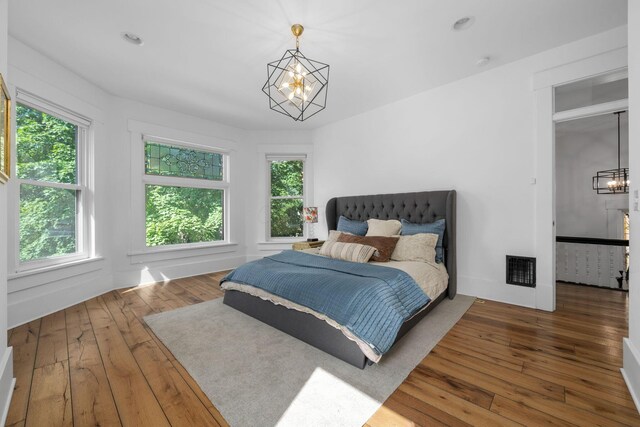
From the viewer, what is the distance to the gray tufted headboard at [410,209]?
3.22 meters

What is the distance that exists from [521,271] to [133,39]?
460cm

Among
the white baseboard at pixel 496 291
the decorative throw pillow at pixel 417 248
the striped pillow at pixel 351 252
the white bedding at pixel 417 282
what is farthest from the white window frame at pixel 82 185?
the white baseboard at pixel 496 291

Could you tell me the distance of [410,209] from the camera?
12.0 ft

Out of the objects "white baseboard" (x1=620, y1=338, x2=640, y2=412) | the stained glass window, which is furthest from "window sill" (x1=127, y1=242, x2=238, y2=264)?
"white baseboard" (x1=620, y1=338, x2=640, y2=412)

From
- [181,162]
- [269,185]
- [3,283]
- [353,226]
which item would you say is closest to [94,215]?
[181,162]

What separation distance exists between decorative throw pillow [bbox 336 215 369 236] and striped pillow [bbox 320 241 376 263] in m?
0.77

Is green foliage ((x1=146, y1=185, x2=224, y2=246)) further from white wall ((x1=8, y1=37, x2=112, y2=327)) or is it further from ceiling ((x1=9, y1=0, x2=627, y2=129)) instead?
ceiling ((x1=9, y1=0, x2=627, y2=129))

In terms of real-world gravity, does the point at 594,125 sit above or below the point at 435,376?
above

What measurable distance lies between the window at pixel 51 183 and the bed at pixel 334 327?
207 cm

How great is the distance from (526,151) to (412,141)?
134 centimetres

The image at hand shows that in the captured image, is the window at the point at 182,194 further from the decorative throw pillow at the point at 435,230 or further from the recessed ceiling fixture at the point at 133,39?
the decorative throw pillow at the point at 435,230

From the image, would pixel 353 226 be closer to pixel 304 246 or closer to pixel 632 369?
pixel 304 246

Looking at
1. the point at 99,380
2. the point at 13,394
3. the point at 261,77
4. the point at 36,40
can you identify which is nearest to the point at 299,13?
the point at 261,77

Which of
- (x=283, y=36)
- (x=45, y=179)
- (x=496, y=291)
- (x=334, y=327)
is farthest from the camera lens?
(x=496, y=291)
